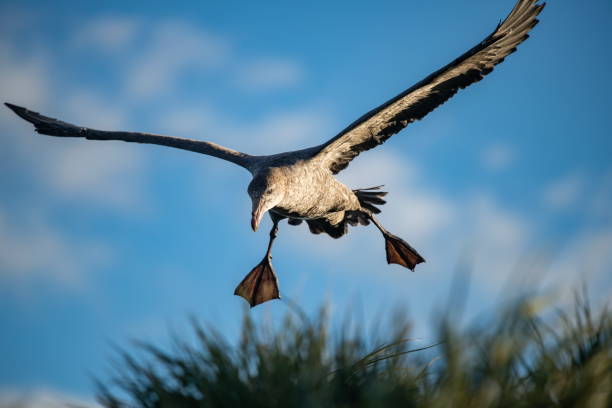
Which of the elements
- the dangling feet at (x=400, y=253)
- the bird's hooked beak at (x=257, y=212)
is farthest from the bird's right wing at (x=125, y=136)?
the dangling feet at (x=400, y=253)

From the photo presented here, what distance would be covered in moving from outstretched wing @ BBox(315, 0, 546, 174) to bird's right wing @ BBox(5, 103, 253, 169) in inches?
45.2

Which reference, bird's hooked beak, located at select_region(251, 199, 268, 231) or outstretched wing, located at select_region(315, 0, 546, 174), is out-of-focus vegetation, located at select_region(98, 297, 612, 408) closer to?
bird's hooked beak, located at select_region(251, 199, 268, 231)

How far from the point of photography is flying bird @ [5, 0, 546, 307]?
6094 mm

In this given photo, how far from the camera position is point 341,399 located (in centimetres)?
268

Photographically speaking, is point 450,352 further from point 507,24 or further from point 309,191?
point 507,24

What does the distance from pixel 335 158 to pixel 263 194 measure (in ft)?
6.36

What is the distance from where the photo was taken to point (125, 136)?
7.75m

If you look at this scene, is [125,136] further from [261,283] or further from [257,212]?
[257,212]

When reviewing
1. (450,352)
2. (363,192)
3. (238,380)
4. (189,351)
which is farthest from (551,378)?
(363,192)

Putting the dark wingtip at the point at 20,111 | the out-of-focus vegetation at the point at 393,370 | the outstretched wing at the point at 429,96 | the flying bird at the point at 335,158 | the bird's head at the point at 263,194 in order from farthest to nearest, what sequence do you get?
1. the dark wingtip at the point at 20,111
2. the outstretched wing at the point at 429,96
3. the flying bird at the point at 335,158
4. the bird's head at the point at 263,194
5. the out-of-focus vegetation at the point at 393,370

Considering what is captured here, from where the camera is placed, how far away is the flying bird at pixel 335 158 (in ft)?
20.0

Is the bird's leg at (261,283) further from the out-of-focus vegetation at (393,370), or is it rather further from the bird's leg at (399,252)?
the out-of-focus vegetation at (393,370)

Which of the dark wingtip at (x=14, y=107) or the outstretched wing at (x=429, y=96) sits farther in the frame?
the dark wingtip at (x=14, y=107)

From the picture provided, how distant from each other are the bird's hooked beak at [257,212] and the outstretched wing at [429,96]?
1309 mm
